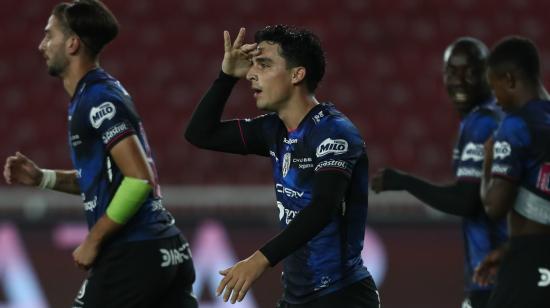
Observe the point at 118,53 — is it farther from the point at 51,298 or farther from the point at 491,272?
the point at 491,272

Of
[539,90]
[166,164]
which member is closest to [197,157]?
[166,164]

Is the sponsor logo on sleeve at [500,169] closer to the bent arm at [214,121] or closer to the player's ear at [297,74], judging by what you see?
the player's ear at [297,74]

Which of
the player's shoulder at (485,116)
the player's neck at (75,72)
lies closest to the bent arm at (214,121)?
the player's neck at (75,72)

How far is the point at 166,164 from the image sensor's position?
11.9m

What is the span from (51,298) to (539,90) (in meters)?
5.21

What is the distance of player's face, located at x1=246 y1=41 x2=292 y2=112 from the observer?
455cm

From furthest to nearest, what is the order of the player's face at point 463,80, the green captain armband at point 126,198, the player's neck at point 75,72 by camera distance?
the player's face at point 463,80 → the player's neck at point 75,72 → the green captain armband at point 126,198

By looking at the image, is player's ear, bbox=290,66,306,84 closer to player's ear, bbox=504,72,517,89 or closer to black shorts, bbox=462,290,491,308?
player's ear, bbox=504,72,517,89

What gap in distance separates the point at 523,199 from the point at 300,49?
1.26 meters

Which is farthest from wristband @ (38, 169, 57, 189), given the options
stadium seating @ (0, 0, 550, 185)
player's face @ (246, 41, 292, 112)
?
stadium seating @ (0, 0, 550, 185)

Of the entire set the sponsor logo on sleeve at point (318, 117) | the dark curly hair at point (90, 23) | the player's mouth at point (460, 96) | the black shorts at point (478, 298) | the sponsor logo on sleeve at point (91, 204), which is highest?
the dark curly hair at point (90, 23)

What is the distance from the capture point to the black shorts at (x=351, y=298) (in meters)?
4.39

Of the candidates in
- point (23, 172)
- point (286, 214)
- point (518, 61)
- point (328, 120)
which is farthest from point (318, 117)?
point (23, 172)

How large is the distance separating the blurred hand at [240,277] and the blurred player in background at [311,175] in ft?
0.55
